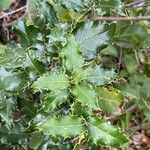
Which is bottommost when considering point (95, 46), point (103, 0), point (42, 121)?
point (42, 121)

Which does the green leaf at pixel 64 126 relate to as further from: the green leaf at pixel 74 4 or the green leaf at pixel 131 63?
the green leaf at pixel 131 63

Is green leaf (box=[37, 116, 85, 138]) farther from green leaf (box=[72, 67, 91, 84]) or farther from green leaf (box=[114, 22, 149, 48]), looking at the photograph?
green leaf (box=[114, 22, 149, 48])

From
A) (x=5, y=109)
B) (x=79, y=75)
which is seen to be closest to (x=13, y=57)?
(x=5, y=109)

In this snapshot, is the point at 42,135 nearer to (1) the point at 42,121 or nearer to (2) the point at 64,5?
(1) the point at 42,121

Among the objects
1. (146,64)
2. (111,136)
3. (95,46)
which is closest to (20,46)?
(95,46)

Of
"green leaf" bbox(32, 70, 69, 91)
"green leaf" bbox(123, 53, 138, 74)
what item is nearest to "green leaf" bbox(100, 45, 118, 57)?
"green leaf" bbox(123, 53, 138, 74)

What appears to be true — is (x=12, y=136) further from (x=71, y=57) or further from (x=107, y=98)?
(x=71, y=57)
